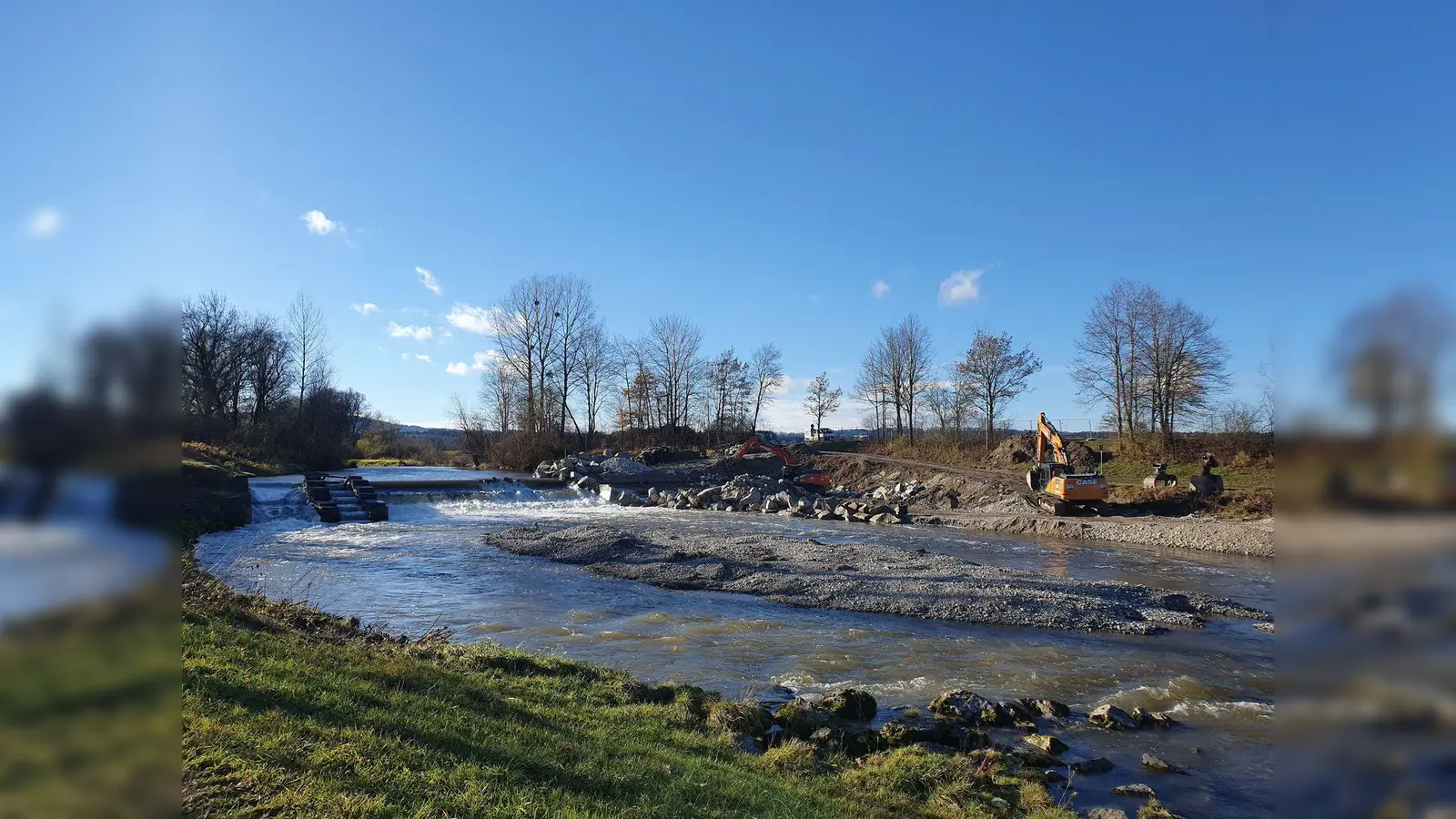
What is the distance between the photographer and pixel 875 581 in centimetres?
1625

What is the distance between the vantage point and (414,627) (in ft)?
40.3

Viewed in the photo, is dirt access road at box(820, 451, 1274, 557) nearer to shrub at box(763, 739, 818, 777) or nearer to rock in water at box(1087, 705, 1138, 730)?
rock in water at box(1087, 705, 1138, 730)

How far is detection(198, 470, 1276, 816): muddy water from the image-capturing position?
812 cm

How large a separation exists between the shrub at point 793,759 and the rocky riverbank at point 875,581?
7.29 meters

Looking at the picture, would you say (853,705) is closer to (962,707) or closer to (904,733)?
(904,733)

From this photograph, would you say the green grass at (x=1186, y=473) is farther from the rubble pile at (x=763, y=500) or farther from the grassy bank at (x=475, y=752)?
the grassy bank at (x=475, y=752)

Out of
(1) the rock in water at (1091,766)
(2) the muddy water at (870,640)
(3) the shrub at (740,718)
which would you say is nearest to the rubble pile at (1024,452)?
(2) the muddy water at (870,640)

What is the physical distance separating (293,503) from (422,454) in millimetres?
38990

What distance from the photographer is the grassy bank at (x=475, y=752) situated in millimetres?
4301
